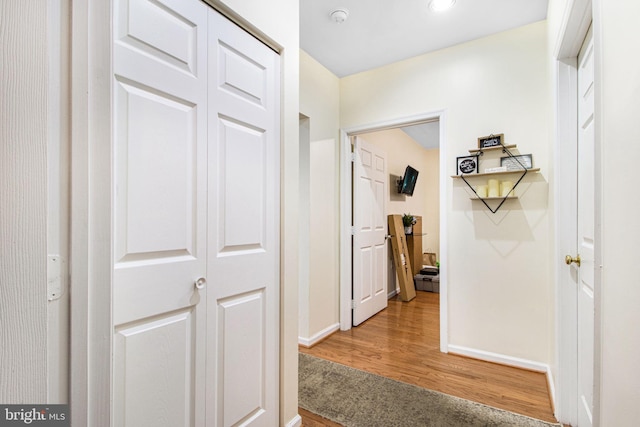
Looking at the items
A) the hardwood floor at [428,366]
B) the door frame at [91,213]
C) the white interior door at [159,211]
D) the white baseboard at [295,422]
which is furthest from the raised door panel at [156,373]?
the hardwood floor at [428,366]

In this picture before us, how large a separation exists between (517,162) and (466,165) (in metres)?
0.36

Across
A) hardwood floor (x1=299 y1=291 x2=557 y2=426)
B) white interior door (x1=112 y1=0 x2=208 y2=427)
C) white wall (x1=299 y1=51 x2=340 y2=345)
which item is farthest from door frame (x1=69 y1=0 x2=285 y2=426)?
white wall (x1=299 y1=51 x2=340 y2=345)

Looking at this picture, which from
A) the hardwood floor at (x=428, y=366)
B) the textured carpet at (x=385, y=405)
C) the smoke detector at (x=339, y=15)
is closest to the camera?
the textured carpet at (x=385, y=405)

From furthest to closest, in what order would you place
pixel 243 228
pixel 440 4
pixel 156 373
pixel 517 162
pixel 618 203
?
pixel 517 162
pixel 440 4
pixel 243 228
pixel 156 373
pixel 618 203

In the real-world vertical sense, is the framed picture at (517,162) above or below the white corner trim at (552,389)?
above

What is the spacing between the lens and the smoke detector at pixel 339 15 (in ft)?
7.28

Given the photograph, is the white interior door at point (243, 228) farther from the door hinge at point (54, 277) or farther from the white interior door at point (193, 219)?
the door hinge at point (54, 277)

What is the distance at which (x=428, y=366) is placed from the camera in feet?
7.79

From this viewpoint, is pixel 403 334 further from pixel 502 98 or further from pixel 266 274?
pixel 502 98

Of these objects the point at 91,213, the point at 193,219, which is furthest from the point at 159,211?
the point at 91,213

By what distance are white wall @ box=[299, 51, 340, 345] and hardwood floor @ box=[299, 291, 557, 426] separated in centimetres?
25

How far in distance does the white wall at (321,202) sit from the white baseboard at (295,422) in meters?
1.05

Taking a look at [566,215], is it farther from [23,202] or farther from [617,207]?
[23,202]

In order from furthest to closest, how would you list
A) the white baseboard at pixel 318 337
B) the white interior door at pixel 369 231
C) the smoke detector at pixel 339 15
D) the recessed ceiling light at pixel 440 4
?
the white interior door at pixel 369 231
the white baseboard at pixel 318 337
the smoke detector at pixel 339 15
the recessed ceiling light at pixel 440 4
